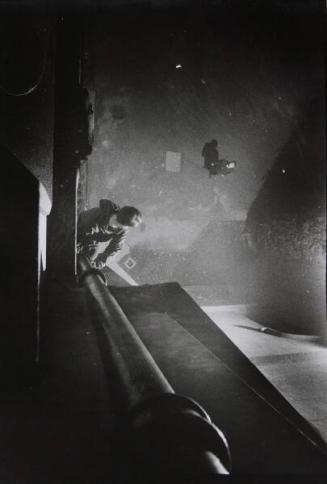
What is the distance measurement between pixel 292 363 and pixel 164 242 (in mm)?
4829

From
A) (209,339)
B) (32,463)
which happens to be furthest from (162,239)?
(32,463)

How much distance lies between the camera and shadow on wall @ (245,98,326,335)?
541 centimetres

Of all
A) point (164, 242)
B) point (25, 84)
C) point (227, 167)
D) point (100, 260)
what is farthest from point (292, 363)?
point (227, 167)

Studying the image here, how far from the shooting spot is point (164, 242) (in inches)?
325

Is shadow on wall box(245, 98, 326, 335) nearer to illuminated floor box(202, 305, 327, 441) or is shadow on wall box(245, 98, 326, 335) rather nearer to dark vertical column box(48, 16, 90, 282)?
illuminated floor box(202, 305, 327, 441)

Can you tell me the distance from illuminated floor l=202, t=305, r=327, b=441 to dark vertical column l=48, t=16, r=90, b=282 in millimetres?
2625

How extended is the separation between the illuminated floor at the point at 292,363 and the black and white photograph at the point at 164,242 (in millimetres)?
27

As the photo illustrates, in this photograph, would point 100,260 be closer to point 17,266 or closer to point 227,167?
point 227,167

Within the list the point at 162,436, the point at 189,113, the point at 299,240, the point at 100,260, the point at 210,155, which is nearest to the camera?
the point at 162,436

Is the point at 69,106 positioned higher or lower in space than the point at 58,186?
higher

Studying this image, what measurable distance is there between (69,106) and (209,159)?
5.24 metres

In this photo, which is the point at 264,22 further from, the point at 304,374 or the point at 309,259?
the point at 304,374

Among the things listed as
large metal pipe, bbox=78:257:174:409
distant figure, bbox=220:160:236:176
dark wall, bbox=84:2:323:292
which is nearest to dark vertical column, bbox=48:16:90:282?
large metal pipe, bbox=78:257:174:409

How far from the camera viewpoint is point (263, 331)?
17.5 ft
